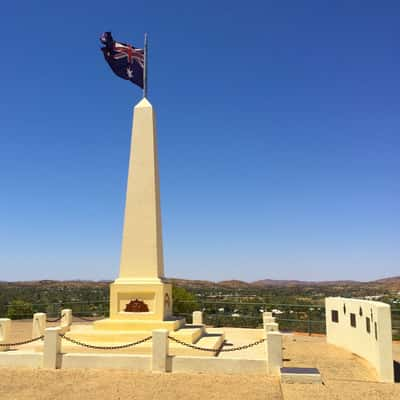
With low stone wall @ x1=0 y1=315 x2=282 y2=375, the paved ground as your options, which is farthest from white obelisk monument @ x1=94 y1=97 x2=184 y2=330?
the paved ground

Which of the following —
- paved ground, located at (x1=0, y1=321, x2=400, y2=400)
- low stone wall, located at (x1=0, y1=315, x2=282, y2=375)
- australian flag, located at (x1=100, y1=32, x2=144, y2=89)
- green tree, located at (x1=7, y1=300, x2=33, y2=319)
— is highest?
australian flag, located at (x1=100, y1=32, x2=144, y2=89)

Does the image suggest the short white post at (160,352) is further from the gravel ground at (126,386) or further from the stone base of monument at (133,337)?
the stone base of monument at (133,337)

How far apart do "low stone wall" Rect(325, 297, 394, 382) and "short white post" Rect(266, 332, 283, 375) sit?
2727 millimetres

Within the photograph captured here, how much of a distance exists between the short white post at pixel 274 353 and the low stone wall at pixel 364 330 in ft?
8.95

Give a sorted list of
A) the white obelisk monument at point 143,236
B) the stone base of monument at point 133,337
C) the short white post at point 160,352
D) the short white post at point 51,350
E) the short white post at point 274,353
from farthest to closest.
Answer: the white obelisk monument at point 143,236 → the stone base of monument at point 133,337 → the short white post at point 51,350 → the short white post at point 160,352 → the short white post at point 274,353

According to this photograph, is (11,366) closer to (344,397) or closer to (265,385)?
(265,385)

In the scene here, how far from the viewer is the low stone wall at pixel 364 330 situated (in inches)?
415

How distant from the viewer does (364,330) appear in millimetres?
13094

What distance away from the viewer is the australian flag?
1516 centimetres

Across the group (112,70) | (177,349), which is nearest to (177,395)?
(177,349)

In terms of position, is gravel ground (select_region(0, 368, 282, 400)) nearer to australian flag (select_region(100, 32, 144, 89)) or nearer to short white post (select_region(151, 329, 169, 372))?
short white post (select_region(151, 329, 169, 372))

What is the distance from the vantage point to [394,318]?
17.1 meters

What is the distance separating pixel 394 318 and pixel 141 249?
35.4ft

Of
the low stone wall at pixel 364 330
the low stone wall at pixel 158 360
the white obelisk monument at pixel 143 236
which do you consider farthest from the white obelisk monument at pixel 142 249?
the low stone wall at pixel 364 330
